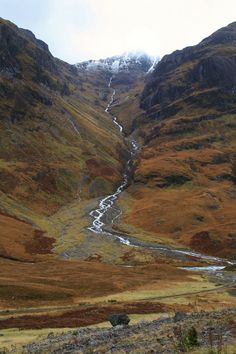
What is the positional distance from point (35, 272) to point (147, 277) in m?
23.3

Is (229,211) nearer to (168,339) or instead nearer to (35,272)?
(35,272)

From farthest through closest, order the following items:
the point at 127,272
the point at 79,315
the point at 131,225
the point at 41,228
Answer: the point at 131,225 → the point at 41,228 → the point at 127,272 → the point at 79,315

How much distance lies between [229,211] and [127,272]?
9266 cm

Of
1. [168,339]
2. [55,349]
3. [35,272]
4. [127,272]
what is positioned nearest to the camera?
[168,339]

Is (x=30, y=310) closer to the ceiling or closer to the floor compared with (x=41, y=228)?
closer to the floor

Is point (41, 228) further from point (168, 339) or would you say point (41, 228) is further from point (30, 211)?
point (168, 339)

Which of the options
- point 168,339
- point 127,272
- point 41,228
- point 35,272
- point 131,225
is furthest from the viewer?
point 131,225

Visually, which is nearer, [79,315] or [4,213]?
[79,315]

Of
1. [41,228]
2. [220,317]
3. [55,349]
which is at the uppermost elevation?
[41,228]

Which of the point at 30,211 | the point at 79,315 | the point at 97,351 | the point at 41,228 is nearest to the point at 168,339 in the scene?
the point at 97,351

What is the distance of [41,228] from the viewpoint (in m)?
165

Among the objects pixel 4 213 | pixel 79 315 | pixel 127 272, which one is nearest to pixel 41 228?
pixel 4 213

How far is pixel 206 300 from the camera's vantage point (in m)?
73.1

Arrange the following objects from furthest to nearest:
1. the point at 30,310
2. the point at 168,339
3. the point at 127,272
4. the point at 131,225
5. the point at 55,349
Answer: the point at 131,225
the point at 127,272
the point at 30,310
the point at 55,349
the point at 168,339
